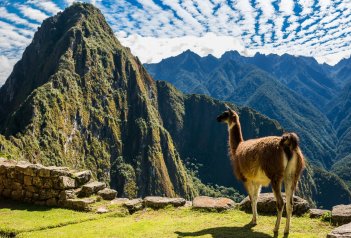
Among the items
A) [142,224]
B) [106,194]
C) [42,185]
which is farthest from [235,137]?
[42,185]

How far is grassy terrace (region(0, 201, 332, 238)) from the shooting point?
10.6m

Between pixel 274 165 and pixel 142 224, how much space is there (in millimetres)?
4726

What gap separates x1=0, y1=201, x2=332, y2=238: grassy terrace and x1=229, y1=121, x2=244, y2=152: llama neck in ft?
7.68

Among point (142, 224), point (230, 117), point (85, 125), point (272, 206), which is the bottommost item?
point (142, 224)

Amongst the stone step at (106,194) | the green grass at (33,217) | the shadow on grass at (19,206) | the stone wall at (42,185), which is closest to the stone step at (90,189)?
the stone wall at (42,185)

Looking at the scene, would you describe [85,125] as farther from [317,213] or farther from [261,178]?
[261,178]

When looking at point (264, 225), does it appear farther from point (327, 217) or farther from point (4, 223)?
point (4, 223)

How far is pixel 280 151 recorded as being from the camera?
960 cm

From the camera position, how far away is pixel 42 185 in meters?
15.3

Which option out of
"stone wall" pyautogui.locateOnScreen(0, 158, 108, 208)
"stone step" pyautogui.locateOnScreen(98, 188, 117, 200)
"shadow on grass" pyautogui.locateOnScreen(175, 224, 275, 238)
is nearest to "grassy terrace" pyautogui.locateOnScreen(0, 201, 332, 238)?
"shadow on grass" pyautogui.locateOnScreen(175, 224, 275, 238)

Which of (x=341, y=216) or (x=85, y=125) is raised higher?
(x=85, y=125)

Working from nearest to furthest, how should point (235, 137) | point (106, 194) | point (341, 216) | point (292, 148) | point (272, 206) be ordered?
point (292, 148), point (341, 216), point (272, 206), point (235, 137), point (106, 194)

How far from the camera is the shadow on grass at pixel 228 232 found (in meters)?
10.00

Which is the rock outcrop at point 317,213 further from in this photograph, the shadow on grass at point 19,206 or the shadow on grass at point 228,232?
the shadow on grass at point 19,206
